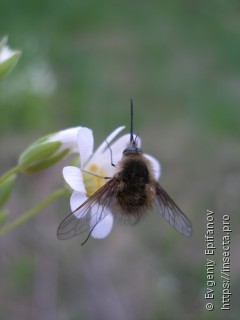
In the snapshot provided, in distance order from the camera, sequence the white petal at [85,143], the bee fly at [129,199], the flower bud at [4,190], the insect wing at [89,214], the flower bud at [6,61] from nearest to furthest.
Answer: the insect wing at [89,214] → the bee fly at [129,199] → the white petal at [85,143] → the flower bud at [4,190] → the flower bud at [6,61]

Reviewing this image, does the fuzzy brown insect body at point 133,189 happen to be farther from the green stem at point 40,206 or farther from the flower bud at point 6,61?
the flower bud at point 6,61

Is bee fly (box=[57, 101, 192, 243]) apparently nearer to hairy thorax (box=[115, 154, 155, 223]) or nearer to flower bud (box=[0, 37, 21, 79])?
hairy thorax (box=[115, 154, 155, 223])

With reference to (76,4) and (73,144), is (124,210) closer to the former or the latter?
(73,144)

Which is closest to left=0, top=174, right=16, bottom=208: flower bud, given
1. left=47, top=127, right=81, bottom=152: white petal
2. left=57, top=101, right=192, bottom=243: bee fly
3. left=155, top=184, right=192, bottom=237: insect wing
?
left=47, top=127, right=81, bottom=152: white petal

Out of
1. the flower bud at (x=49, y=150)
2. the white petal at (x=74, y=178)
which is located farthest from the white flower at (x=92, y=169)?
the flower bud at (x=49, y=150)

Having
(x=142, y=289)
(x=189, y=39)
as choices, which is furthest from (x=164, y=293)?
(x=189, y=39)

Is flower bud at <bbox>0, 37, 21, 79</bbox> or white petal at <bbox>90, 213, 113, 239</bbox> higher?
flower bud at <bbox>0, 37, 21, 79</bbox>
